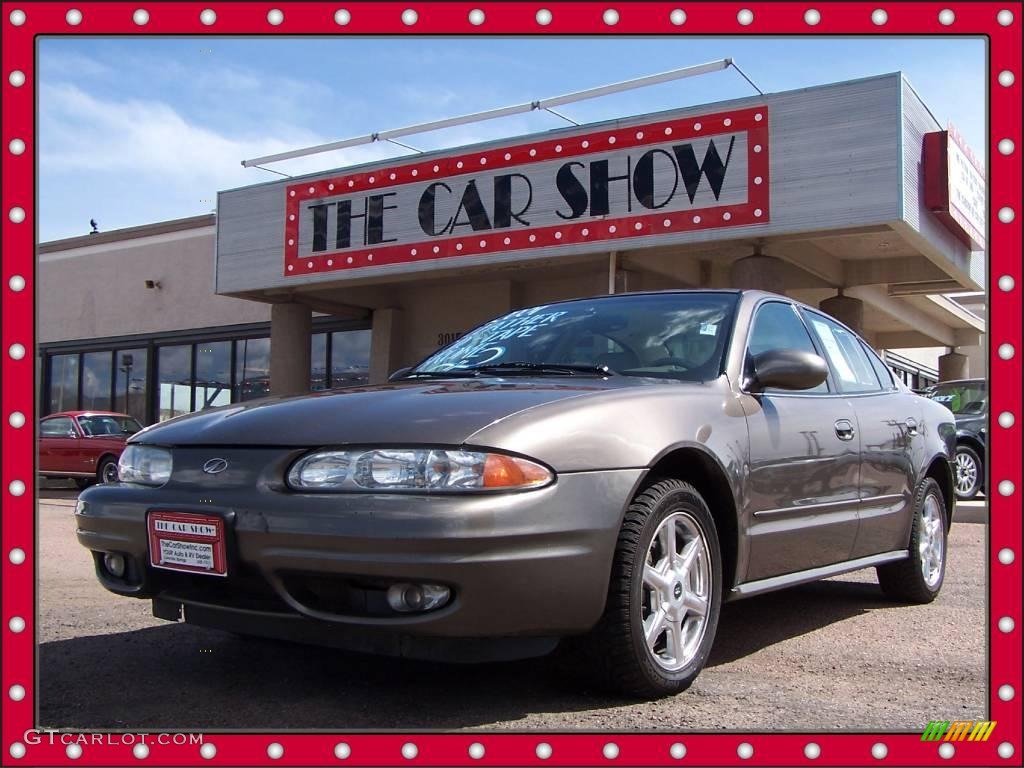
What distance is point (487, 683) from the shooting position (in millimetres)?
3414

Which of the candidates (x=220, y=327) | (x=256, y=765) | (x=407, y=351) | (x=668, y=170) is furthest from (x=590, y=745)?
(x=220, y=327)

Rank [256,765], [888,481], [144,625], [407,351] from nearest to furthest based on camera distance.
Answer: [256,765], [144,625], [888,481], [407,351]

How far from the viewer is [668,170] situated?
39.6 feet

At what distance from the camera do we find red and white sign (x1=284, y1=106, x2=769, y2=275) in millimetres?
11688

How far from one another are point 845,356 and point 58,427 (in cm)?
1468

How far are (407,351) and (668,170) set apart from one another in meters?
7.24

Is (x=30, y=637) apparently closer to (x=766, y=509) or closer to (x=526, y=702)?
(x=526, y=702)

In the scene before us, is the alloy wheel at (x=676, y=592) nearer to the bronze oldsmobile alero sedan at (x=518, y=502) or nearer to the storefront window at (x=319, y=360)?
the bronze oldsmobile alero sedan at (x=518, y=502)

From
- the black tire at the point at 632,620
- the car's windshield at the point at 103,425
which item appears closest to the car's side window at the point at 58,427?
the car's windshield at the point at 103,425

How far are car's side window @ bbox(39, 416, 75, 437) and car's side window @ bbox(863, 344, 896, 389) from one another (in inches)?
557

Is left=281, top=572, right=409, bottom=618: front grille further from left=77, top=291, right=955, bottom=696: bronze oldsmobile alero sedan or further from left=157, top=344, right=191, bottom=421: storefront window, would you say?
left=157, top=344, right=191, bottom=421: storefront window

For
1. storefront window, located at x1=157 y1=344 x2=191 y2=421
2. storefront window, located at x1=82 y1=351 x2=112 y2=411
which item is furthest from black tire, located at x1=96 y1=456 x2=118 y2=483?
storefront window, located at x1=82 y1=351 x2=112 y2=411

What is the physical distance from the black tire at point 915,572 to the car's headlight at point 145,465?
3.52 metres

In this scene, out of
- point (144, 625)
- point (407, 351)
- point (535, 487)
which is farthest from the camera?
point (407, 351)
